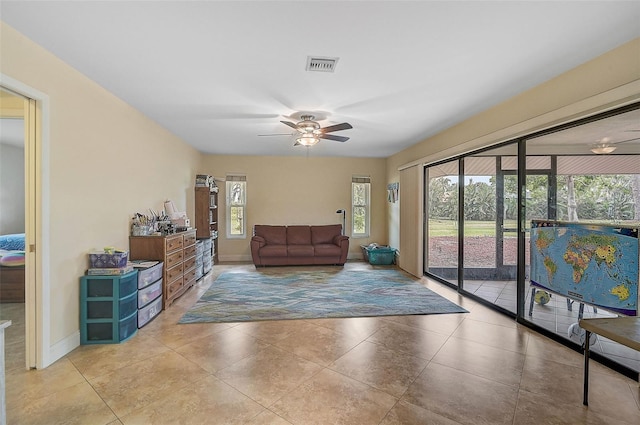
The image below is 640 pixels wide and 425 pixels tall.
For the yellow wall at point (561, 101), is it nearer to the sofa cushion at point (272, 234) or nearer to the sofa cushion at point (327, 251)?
the sofa cushion at point (327, 251)

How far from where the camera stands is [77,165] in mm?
2666

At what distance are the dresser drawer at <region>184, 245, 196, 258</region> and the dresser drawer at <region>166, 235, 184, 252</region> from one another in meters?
0.24

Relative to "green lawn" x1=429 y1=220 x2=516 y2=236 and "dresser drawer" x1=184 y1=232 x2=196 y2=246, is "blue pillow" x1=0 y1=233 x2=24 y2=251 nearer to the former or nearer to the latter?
"dresser drawer" x1=184 y1=232 x2=196 y2=246

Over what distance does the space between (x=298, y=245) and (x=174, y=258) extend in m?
2.90

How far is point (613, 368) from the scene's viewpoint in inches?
92.1

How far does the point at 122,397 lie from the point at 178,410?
18.6 inches

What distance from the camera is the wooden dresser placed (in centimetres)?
359

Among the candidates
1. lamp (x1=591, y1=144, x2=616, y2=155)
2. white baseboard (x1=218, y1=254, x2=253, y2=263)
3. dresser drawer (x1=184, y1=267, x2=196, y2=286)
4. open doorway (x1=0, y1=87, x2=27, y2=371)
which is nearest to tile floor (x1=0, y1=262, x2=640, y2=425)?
open doorway (x1=0, y1=87, x2=27, y2=371)

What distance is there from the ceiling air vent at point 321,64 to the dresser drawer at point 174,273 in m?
3.05

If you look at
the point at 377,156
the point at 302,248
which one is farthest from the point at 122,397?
the point at 377,156

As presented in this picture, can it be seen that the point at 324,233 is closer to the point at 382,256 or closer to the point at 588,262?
→ the point at 382,256

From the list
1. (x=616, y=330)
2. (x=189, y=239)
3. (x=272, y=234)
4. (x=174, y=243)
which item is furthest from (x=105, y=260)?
(x=616, y=330)

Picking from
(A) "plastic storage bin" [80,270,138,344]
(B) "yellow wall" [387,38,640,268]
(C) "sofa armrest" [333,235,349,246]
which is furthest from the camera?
(C) "sofa armrest" [333,235,349,246]

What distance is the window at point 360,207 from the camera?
291 inches
